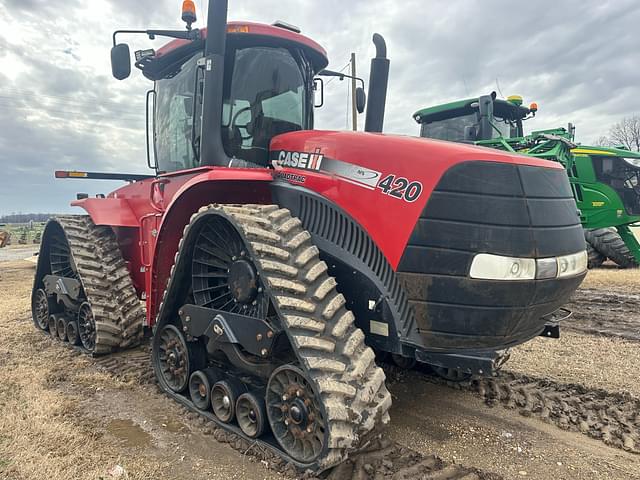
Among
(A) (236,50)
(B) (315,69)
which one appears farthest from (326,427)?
(B) (315,69)

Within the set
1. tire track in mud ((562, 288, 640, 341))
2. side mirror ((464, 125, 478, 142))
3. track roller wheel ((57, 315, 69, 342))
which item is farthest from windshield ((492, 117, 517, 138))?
track roller wheel ((57, 315, 69, 342))

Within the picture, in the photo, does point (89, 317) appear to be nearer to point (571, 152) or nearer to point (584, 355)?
point (584, 355)

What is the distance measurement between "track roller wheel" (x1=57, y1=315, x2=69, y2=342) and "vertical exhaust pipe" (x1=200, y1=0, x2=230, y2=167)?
3.38 metres

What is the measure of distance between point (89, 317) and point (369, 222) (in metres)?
3.92

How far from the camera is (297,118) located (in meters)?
4.41

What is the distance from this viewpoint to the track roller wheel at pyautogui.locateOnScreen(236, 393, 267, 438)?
3.20 metres

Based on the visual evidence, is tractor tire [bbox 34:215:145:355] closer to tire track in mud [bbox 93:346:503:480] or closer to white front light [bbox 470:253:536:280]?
tire track in mud [bbox 93:346:503:480]

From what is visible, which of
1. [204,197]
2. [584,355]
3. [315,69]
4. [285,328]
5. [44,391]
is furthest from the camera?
[584,355]

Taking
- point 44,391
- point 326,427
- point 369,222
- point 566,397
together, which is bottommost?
point 44,391

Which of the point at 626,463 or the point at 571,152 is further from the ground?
the point at 571,152

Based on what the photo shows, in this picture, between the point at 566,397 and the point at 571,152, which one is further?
the point at 571,152

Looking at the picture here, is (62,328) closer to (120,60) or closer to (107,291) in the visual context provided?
(107,291)

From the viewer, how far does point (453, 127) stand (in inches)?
382

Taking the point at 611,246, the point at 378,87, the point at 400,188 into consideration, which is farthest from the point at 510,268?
the point at 611,246
